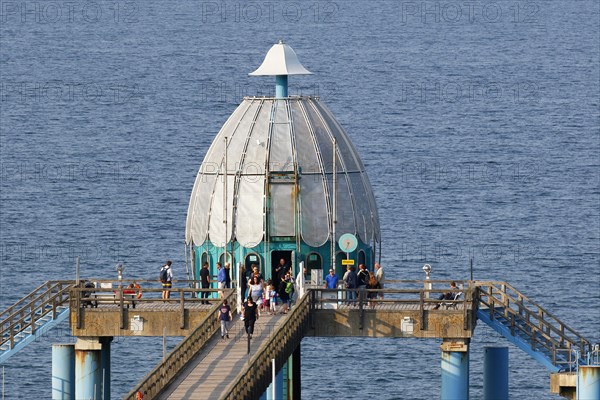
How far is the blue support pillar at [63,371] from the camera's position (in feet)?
276

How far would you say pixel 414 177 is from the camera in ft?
645

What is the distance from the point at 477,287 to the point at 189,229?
35.7 feet

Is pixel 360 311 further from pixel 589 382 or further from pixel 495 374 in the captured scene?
pixel 589 382

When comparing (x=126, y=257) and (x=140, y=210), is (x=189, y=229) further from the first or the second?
(x=140, y=210)

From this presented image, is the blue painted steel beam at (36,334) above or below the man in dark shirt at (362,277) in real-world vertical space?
below

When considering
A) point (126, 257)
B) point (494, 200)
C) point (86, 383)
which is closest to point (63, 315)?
point (86, 383)

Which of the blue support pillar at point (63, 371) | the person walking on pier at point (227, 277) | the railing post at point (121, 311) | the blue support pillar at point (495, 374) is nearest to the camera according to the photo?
the railing post at point (121, 311)

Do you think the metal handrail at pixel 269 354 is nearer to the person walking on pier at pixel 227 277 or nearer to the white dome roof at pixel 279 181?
the person walking on pier at pixel 227 277

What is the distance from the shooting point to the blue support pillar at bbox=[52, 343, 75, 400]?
84.0 metres

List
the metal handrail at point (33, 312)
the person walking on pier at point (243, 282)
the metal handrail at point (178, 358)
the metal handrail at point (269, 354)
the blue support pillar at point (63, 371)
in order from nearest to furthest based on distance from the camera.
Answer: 1. the metal handrail at point (269, 354)
2. the metal handrail at point (178, 358)
3. the person walking on pier at point (243, 282)
4. the metal handrail at point (33, 312)
5. the blue support pillar at point (63, 371)

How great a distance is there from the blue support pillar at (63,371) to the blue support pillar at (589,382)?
715 inches

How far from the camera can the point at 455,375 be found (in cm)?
7981

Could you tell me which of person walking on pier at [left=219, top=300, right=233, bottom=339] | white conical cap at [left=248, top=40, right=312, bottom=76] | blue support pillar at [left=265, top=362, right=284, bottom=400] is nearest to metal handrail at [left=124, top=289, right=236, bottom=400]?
person walking on pier at [left=219, top=300, right=233, bottom=339]

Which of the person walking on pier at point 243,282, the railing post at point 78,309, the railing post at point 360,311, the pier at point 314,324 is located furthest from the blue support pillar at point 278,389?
the railing post at point 78,309
